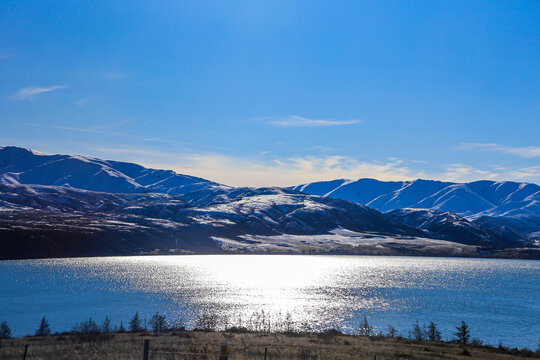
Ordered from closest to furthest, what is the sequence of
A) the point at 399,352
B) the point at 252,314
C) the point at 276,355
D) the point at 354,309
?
the point at 276,355 → the point at 399,352 → the point at 252,314 → the point at 354,309

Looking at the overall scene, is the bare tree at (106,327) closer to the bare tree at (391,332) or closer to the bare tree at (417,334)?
the bare tree at (391,332)

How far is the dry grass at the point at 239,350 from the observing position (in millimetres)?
37031

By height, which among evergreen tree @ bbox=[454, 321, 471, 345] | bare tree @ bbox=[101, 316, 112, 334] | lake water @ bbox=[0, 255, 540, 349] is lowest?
lake water @ bbox=[0, 255, 540, 349]

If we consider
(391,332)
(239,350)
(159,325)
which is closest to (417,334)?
(391,332)

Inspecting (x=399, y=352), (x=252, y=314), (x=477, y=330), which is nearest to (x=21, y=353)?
Result: (x=399, y=352)

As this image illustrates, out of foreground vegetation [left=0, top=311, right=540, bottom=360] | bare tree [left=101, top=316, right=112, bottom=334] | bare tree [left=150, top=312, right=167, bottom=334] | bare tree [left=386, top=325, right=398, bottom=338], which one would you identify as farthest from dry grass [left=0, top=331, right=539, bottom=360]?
bare tree [left=101, top=316, right=112, bottom=334]

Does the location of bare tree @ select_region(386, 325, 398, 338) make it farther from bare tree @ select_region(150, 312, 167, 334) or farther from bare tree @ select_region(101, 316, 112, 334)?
bare tree @ select_region(101, 316, 112, 334)

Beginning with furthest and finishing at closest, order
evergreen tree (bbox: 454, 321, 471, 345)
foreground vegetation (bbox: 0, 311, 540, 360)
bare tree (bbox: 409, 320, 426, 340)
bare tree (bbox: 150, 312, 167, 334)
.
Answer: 1. bare tree (bbox: 409, 320, 426, 340)
2. bare tree (bbox: 150, 312, 167, 334)
3. evergreen tree (bbox: 454, 321, 471, 345)
4. foreground vegetation (bbox: 0, 311, 540, 360)

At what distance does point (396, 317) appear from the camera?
110 m

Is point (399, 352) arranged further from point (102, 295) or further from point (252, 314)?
point (102, 295)

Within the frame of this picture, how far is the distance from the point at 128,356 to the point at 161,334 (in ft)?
92.8

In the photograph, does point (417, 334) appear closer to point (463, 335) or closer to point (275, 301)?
point (463, 335)

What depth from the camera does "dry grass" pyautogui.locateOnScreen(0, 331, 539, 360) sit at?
121ft

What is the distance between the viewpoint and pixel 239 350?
1726 inches
